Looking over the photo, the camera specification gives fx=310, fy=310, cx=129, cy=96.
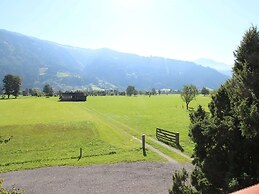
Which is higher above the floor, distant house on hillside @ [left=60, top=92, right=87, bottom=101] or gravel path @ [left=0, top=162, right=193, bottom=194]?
distant house on hillside @ [left=60, top=92, right=87, bottom=101]

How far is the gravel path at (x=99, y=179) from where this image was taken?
2469 cm

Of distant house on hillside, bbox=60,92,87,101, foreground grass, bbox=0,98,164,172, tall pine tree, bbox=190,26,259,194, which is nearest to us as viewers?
tall pine tree, bbox=190,26,259,194

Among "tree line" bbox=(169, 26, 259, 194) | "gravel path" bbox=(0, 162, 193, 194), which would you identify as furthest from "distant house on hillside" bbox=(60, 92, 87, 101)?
"tree line" bbox=(169, 26, 259, 194)

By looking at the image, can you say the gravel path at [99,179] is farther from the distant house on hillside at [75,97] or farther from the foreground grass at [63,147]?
the distant house on hillside at [75,97]

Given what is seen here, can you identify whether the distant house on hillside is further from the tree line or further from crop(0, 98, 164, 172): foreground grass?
the tree line

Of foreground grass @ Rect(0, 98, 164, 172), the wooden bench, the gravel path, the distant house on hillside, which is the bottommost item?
the gravel path

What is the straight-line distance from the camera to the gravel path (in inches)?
972

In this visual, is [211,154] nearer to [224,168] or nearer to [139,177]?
[224,168]

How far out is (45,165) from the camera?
106 feet

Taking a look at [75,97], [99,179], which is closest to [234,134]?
[99,179]

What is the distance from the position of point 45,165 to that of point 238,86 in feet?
81.0

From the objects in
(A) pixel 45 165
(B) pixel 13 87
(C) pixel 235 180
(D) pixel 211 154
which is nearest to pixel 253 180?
(C) pixel 235 180

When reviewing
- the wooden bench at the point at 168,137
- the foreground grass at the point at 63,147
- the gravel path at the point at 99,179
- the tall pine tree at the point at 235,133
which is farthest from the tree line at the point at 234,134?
the wooden bench at the point at 168,137

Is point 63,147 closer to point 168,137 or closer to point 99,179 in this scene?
point 168,137
